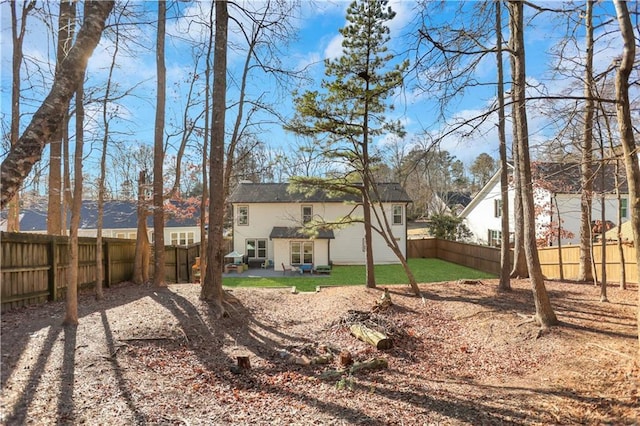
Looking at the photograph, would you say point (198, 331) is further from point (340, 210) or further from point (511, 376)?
→ point (340, 210)

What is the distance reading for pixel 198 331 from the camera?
6.89 meters

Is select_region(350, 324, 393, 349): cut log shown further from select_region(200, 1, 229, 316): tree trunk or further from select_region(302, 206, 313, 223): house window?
select_region(302, 206, 313, 223): house window

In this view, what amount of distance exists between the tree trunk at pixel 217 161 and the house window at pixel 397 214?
16.6 metres

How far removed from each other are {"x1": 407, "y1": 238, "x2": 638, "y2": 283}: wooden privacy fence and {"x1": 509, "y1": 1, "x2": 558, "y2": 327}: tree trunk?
5.91 metres

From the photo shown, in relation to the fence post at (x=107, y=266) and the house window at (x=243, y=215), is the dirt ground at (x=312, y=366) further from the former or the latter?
the house window at (x=243, y=215)

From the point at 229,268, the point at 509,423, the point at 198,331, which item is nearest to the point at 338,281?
the point at 229,268

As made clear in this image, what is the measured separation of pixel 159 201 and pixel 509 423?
1024cm

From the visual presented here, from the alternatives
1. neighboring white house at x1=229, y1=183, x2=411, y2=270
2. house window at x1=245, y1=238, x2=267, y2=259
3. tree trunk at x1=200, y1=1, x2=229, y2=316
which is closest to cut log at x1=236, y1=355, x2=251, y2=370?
tree trunk at x1=200, y1=1, x2=229, y2=316

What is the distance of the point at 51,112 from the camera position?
3295 millimetres

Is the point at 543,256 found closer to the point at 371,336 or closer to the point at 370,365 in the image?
the point at 371,336

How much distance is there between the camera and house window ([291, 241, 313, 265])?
21.7 metres

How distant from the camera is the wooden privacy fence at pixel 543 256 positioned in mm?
12344

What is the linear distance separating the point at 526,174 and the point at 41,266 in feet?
35.5

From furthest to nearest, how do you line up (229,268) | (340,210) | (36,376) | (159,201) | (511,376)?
(340,210) → (229,268) → (159,201) → (511,376) → (36,376)
